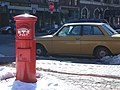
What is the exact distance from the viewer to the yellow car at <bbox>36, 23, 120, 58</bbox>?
44.7ft

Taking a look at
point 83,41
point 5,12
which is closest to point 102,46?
point 83,41

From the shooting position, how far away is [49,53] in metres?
14.9

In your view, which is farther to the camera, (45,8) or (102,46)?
(45,8)

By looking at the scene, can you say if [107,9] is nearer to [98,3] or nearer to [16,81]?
[98,3]

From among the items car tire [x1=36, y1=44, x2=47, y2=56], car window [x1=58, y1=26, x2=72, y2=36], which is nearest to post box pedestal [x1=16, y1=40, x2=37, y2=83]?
car window [x1=58, y1=26, x2=72, y2=36]

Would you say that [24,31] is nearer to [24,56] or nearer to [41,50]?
[24,56]

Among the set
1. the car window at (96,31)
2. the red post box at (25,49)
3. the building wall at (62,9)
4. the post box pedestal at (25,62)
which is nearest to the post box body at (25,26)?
the red post box at (25,49)

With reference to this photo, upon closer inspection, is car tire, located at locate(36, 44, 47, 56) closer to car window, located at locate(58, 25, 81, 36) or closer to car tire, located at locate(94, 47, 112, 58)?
car window, located at locate(58, 25, 81, 36)

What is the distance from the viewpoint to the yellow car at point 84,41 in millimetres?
13610

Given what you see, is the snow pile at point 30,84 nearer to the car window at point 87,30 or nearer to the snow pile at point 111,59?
the snow pile at point 111,59

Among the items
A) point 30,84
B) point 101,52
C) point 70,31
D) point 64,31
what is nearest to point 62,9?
point 64,31

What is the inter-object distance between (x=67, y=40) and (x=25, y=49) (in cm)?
640

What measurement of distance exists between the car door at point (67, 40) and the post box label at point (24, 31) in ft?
20.6

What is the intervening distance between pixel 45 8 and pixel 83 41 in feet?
136
